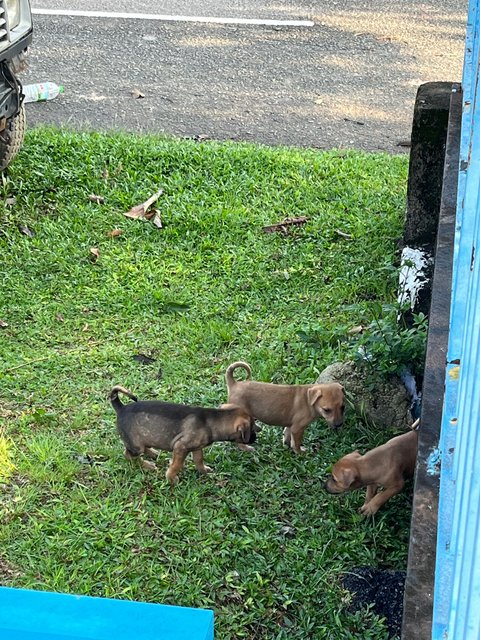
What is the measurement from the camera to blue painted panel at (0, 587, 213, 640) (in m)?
2.48

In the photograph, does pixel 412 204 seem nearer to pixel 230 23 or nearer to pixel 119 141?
pixel 119 141

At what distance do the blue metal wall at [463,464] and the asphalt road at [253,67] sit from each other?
5.49 metres

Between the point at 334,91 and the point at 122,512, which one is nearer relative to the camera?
the point at 122,512

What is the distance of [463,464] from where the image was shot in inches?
85.4

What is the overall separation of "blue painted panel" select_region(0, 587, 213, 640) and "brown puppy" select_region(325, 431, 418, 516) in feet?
5.85

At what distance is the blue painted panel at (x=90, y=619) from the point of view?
2.48 meters

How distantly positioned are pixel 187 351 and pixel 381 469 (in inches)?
63.9

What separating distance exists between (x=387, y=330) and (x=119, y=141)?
3.61 metres

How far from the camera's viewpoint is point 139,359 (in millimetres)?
5469

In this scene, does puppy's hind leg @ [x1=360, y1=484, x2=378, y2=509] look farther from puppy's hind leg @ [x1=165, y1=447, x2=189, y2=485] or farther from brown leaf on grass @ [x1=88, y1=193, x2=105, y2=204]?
brown leaf on grass @ [x1=88, y1=193, x2=105, y2=204]

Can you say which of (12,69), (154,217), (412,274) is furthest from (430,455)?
(12,69)

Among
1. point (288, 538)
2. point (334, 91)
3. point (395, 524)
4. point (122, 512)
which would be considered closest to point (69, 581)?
point (122, 512)

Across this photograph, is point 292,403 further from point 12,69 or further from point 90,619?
point 12,69

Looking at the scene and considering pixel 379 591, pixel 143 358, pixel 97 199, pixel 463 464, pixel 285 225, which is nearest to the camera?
pixel 463 464
